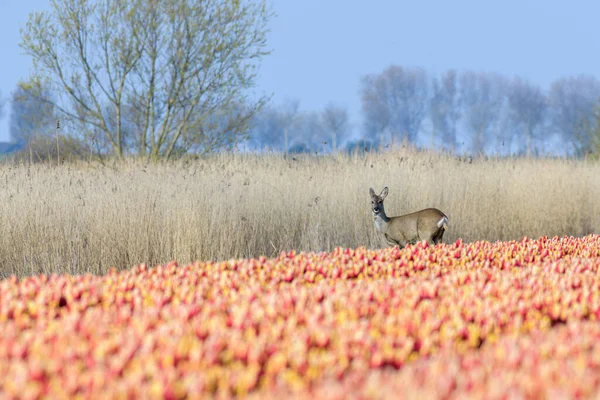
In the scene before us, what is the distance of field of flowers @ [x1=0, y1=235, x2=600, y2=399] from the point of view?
2229 mm

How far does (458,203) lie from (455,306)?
7.73 m

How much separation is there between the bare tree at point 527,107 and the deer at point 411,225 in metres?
45.9

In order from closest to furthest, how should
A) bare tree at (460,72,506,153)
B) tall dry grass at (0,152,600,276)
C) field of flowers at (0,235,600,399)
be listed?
1. field of flowers at (0,235,600,399)
2. tall dry grass at (0,152,600,276)
3. bare tree at (460,72,506,153)

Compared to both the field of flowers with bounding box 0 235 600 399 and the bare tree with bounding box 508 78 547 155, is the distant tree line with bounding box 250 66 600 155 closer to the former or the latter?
the bare tree with bounding box 508 78 547 155

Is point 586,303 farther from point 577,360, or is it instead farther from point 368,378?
→ point 368,378

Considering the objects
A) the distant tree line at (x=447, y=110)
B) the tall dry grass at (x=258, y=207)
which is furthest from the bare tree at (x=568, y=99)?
the tall dry grass at (x=258, y=207)

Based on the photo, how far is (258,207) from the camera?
8.88 metres

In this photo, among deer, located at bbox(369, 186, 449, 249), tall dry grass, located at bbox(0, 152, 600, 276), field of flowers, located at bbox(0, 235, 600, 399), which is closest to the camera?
field of flowers, located at bbox(0, 235, 600, 399)

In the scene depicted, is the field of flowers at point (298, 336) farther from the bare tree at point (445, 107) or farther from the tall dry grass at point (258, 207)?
the bare tree at point (445, 107)

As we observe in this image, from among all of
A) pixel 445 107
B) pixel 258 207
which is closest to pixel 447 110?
pixel 445 107

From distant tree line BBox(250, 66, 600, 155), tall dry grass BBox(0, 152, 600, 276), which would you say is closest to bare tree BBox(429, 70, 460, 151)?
distant tree line BBox(250, 66, 600, 155)

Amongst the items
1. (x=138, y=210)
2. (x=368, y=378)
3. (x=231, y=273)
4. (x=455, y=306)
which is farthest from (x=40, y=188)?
(x=368, y=378)

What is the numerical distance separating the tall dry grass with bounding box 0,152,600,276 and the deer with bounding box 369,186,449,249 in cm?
108

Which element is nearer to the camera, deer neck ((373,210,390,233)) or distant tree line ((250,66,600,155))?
deer neck ((373,210,390,233))
